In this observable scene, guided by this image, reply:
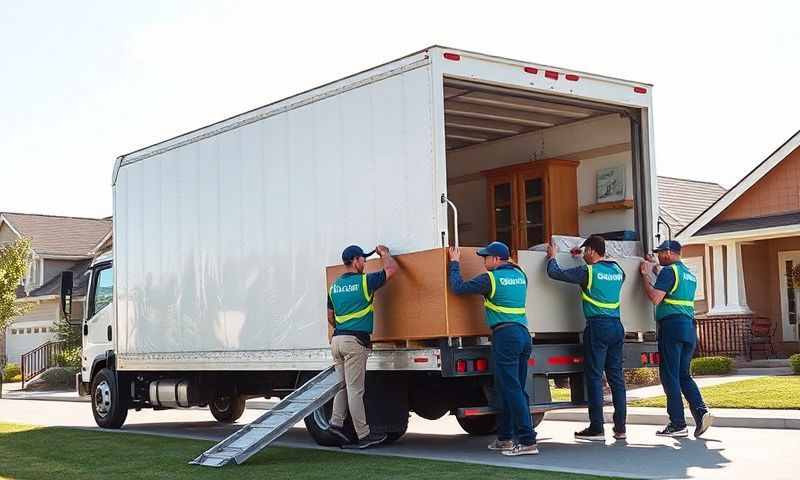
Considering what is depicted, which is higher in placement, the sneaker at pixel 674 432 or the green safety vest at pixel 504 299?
the green safety vest at pixel 504 299

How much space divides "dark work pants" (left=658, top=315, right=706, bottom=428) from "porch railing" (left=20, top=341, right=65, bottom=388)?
2996 centimetres

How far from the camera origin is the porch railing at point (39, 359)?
3909cm

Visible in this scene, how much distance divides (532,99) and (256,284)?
12.3 feet

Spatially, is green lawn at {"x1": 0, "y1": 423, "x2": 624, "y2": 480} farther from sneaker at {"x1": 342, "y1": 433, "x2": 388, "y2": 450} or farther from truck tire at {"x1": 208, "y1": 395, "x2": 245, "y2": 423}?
truck tire at {"x1": 208, "y1": 395, "x2": 245, "y2": 423}

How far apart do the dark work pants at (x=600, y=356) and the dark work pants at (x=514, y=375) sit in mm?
916

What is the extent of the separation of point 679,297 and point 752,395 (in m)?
5.48

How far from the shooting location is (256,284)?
1307 cm

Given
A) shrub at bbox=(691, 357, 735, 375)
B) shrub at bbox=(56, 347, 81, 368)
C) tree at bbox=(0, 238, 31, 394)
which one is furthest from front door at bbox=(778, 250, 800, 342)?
shrub at bbox=(56, 347, 81, 368)

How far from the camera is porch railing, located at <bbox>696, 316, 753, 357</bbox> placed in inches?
1041

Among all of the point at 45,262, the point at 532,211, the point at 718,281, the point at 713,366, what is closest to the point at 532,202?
the point at 532,211

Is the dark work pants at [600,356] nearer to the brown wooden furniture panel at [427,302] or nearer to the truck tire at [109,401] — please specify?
the brown wooden furniture panel at [427,302]

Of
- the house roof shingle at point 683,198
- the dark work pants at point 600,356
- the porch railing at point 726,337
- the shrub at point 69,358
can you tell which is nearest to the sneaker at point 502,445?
the dark work pants at point 600,356

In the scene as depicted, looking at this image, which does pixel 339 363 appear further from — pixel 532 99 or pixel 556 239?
pixel 532 99

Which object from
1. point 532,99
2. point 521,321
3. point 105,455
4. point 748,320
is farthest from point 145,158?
point 748,320
